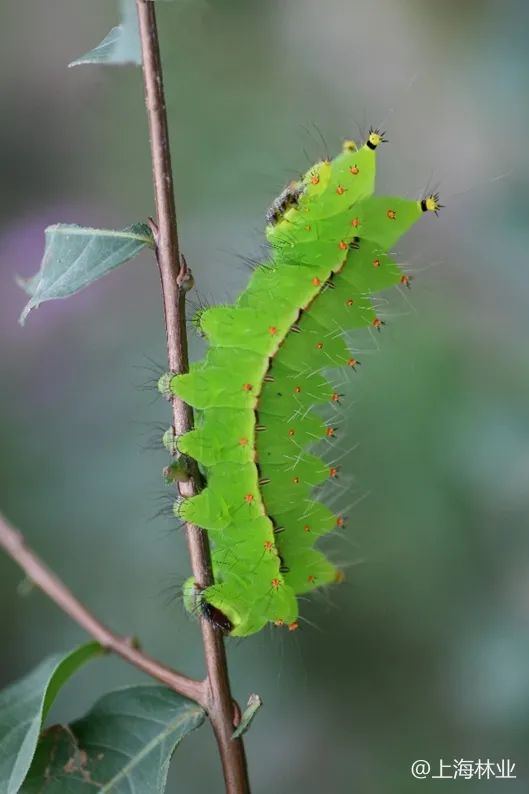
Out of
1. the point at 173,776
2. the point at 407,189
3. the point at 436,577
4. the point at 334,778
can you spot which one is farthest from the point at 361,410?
the point at 173,776

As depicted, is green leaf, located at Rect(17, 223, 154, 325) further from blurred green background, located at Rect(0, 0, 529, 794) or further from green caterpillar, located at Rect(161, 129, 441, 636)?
blurred green background, located at Rect(0, 0, 529, 794)

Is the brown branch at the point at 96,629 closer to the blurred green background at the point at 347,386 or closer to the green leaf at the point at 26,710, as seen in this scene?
the green leaf at the point at 26,710

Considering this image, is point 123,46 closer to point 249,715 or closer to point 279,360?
point 279,360

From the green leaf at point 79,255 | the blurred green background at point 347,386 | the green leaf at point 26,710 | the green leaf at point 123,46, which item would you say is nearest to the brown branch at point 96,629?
the green leaf at point 26,710

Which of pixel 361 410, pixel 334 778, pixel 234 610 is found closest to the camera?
pixel 234 610

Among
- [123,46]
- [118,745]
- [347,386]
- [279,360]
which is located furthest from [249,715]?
[347,386]

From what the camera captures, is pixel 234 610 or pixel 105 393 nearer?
pixel 234 610

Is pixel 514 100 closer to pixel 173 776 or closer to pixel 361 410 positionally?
pixel 361 410
